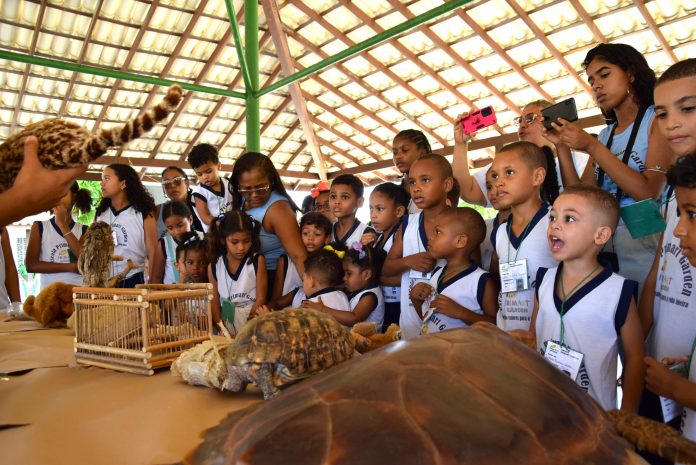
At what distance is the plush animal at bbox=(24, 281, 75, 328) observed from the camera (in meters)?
2.53

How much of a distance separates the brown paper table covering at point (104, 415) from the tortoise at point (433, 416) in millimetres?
268

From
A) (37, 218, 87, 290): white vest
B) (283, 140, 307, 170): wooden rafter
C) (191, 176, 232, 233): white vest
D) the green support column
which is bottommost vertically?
(37, 218, 87, 290): white vest

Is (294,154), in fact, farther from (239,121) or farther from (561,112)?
(561,112)

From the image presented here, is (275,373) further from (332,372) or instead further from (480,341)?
(480,341)

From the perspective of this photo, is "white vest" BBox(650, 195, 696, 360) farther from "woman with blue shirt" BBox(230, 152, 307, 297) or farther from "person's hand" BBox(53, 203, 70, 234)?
"person's hand" BBox(53, 203, 70, 234)

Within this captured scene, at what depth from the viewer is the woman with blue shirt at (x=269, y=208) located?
2.60 meters

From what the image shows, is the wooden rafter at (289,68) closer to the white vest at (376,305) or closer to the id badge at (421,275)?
the white vest at (376,305)

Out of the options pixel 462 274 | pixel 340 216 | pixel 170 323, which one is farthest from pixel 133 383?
pixel 340 216

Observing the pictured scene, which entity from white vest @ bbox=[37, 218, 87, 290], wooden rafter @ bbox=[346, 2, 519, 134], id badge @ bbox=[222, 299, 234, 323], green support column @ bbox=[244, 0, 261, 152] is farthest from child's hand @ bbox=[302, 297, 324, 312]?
wooden rafter @ bbox=[346, 2, 519, 134]

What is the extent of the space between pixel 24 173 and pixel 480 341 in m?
1.33

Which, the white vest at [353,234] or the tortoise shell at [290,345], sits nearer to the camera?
the tortoise shell at [290,345]

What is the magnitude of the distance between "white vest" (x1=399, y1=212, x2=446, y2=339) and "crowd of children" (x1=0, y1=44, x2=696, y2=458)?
1 centimetres

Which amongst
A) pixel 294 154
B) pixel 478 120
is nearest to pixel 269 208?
pixel 478 120

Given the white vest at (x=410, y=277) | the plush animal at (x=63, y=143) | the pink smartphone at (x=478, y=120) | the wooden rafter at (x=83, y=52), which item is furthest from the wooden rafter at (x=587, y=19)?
the plush animal at (x=63, y=143)
